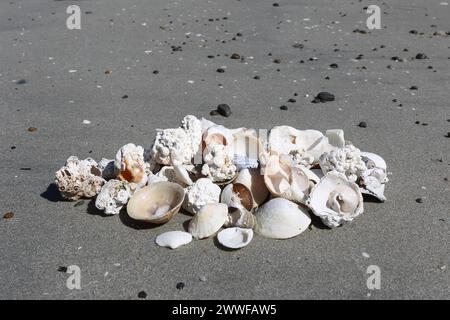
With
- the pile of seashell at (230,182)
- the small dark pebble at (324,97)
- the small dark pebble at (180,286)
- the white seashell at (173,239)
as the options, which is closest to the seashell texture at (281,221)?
the pile of seashell at (230,182)

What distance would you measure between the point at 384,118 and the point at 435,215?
147 centimetres

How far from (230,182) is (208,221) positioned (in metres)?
0.36

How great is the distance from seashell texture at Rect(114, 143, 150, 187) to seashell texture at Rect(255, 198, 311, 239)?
83 cm

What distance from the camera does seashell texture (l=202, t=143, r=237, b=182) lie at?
10.4 ft

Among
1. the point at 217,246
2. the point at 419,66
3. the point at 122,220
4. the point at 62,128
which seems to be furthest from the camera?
the point at 419,66

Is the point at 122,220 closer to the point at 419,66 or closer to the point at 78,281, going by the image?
the point at 78,281

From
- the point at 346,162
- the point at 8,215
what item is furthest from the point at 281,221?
the point at 8,215

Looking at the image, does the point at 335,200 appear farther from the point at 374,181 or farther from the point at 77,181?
the point at 77,181

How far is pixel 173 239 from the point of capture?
2.97m

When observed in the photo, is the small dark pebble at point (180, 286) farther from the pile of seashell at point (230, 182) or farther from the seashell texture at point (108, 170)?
the seashell texture at point (108, 170)

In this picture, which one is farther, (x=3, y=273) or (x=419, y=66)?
(x=419, y=66)

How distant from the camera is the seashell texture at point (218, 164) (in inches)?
125
